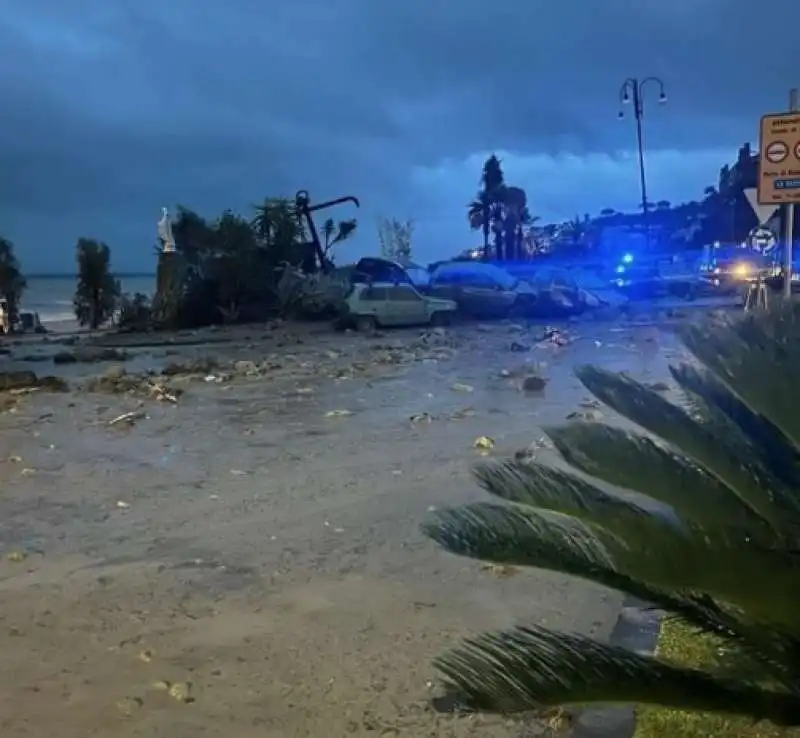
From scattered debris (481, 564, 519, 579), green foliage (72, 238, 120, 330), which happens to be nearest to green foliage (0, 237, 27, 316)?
green foliage (72, 238, 120, 330)

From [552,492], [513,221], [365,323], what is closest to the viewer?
[552,492]

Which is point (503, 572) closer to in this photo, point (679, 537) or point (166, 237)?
point (679, 537)

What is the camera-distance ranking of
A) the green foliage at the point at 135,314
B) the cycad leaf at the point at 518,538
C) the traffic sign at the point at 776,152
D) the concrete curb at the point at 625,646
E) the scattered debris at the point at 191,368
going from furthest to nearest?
the green foliage at the point at 135,314 < the scattered debris at the point at 191,368 < the traffic sign at the point at 776,152 < the concrete curb at the point at 625,646 < the cycad leaf at the point at 518,538

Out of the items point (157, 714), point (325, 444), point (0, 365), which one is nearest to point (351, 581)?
point (157, 714)

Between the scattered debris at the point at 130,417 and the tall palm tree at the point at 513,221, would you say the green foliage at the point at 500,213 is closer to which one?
the tall palm tree at the point at 513,221

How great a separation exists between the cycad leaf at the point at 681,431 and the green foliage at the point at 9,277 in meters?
44.8

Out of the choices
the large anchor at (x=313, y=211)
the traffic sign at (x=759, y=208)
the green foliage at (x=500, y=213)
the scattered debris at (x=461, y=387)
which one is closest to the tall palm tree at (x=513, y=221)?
the green foliage at (x=500, y=213)

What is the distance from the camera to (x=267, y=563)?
7.52 metres

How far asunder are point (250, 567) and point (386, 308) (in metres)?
26.4

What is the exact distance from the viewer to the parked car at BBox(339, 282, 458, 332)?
110ft

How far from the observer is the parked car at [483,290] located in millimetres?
36906

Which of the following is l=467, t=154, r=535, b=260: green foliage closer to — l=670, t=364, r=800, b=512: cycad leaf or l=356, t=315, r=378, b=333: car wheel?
l=356, t=315, r=378, b=333: car wheel

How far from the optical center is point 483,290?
122 ft

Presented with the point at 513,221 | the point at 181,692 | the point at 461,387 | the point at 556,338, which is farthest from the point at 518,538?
the point at 513,221
